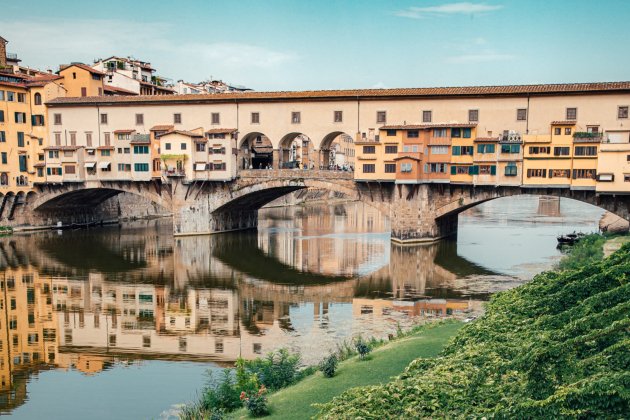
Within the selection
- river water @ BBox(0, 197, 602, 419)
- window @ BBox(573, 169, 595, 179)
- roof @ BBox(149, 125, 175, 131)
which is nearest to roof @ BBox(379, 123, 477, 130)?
window @ BBox(573, 169, 595, 179)

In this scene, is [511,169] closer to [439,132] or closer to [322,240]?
[439,132]

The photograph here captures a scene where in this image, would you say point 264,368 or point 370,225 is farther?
point 370,225

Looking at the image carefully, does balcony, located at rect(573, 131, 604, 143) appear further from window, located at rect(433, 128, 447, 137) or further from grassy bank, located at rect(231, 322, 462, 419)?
grassy bank, located at rect(231, 322, 462, 419)

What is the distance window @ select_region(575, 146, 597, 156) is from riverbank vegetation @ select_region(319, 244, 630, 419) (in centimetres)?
3111

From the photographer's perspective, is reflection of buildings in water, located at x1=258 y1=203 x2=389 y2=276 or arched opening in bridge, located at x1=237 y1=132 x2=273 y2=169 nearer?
reflection of buildings in water, located at x1=258 y1=203 x2=389 y2=276

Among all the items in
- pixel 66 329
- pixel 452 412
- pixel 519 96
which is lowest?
pixel 66 329

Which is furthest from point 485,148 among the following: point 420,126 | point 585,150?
point 585,150

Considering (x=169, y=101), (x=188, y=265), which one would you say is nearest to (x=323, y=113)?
(x=169, y=101)

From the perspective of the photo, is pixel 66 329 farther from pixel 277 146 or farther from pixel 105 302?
pixel 277 146

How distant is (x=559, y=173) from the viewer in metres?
42.2

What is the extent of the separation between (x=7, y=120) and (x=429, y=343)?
51215mm

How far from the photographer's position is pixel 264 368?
16.8m

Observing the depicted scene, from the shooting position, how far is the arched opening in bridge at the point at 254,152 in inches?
2071

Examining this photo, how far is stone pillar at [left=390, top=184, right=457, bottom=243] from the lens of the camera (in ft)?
151
